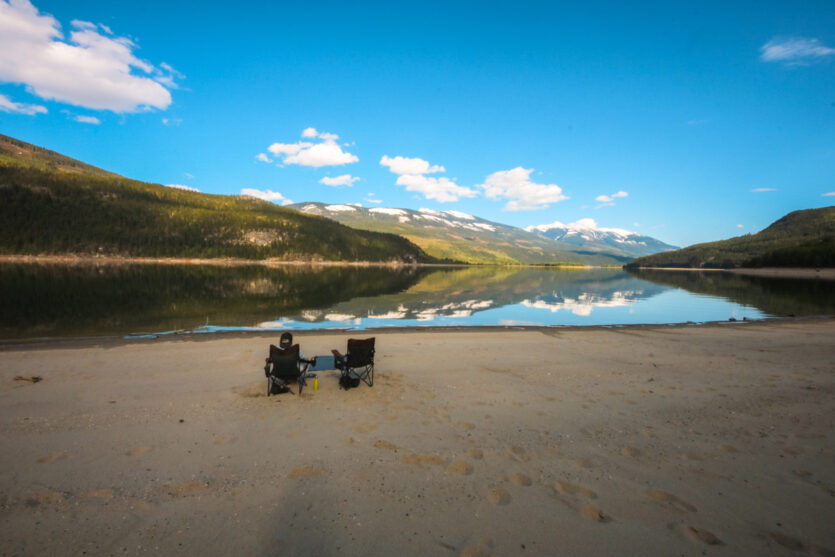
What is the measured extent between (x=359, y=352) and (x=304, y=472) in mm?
5182

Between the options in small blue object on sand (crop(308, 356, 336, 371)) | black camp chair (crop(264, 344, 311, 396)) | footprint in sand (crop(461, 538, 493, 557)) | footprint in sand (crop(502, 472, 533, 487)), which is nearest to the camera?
footprint in sand (crop(461, 538, 493, 557))

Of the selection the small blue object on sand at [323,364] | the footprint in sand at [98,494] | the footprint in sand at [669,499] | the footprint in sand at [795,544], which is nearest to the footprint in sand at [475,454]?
the footprint in sand at [669,499]

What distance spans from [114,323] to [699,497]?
30720 mm

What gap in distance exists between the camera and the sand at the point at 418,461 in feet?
16.1

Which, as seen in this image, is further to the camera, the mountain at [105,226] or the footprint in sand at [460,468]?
the mountain at [105,226]

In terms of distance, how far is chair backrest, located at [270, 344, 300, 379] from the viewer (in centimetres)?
→ 1066

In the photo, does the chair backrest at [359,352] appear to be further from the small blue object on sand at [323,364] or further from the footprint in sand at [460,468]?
the footprint in sand at [460,468]

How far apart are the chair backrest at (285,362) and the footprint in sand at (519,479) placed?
6828 millimetres

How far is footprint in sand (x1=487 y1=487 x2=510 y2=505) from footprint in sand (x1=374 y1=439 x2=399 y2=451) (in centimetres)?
227

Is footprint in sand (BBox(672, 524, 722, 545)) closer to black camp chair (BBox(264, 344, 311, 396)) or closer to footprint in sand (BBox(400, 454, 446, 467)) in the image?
footprint in sand (BBox(400, 454, 446, 467))

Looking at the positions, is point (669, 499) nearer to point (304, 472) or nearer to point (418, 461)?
point (418, 461)

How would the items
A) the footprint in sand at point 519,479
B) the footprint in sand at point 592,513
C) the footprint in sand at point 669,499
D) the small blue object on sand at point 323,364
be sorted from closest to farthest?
the footprint in sand at point 592,513, the footprint in sand at point 669,499, the footprint in sand at point 519,479, the small blue object on sand at point 323,364

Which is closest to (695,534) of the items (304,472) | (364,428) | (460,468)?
(460,468)

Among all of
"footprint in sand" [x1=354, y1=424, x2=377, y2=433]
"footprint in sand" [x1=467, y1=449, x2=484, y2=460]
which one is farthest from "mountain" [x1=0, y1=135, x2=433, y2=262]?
"footprint in sand" [x1=467, y1=449, x2=484, y2=460]
